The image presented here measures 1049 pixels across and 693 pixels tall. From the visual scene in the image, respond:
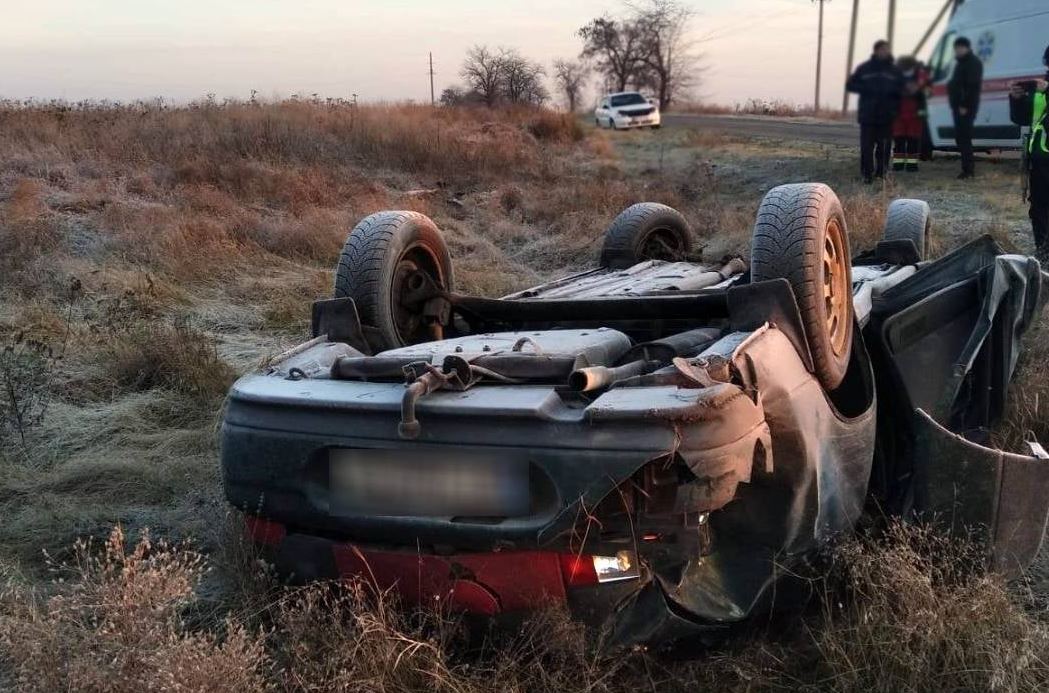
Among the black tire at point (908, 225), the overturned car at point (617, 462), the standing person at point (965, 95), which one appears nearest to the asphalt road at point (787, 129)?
the standing person at point (965, 95)

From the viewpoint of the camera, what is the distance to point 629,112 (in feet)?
105

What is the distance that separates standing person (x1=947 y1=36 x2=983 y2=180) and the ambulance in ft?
0.44

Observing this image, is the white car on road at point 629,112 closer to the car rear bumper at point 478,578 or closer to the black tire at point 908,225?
the black tire at point 908,225

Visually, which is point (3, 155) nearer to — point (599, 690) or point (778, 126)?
point (599, 690)

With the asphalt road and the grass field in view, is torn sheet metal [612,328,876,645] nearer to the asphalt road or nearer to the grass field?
the grass field

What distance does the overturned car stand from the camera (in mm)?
2051

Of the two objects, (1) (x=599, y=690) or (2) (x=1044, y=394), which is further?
(2) (x=1044, y=394)

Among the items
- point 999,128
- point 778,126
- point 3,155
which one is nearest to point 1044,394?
point 999,128

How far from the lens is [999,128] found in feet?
43.0

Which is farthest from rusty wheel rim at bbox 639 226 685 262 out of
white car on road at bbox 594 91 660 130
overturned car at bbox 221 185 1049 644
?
white car on road at bbox 594 91 660 130

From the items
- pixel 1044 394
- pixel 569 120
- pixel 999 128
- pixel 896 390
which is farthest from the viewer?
pixel 569 120

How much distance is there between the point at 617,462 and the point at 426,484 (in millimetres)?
491

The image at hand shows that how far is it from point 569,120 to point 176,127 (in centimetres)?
1050

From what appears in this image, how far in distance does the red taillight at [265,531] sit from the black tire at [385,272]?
3.06ft
